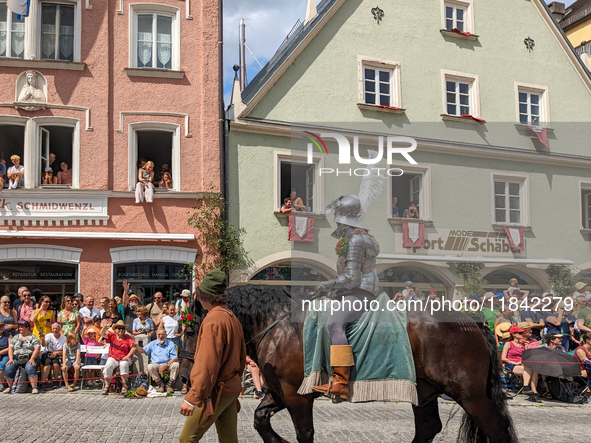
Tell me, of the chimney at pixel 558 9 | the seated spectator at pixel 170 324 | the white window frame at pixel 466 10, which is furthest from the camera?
the chimney at pixel 558 9

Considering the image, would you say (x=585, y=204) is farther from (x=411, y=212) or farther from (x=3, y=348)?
(x=3, y=348)

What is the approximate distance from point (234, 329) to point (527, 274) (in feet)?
12.3

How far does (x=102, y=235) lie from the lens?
53.5 feet

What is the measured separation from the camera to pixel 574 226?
779cm

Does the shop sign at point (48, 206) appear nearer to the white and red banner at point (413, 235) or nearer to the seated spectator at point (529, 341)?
the seated spectator at point (529, 341)

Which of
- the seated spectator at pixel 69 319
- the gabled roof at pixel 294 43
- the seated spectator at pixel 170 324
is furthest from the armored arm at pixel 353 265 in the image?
the gabled roof at pixel 294 43

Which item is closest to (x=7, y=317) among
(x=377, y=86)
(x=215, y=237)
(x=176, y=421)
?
(x=215, y=237)

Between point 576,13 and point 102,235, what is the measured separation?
26.2 meters

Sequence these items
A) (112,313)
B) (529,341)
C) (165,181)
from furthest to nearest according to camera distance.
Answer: (165,181) < (112,313) < (529,341)

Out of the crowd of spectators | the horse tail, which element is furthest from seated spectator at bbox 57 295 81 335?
the horse tail

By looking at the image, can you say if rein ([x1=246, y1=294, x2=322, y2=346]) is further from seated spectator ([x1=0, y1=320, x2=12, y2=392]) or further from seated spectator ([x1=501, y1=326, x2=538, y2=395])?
seated spectator ([x1=0, y1=320, x2=12, y2=392])

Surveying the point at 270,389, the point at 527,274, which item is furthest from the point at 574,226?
the point at 270,389

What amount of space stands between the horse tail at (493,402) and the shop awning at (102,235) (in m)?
11.2

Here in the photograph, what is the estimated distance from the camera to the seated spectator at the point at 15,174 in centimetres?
1638
